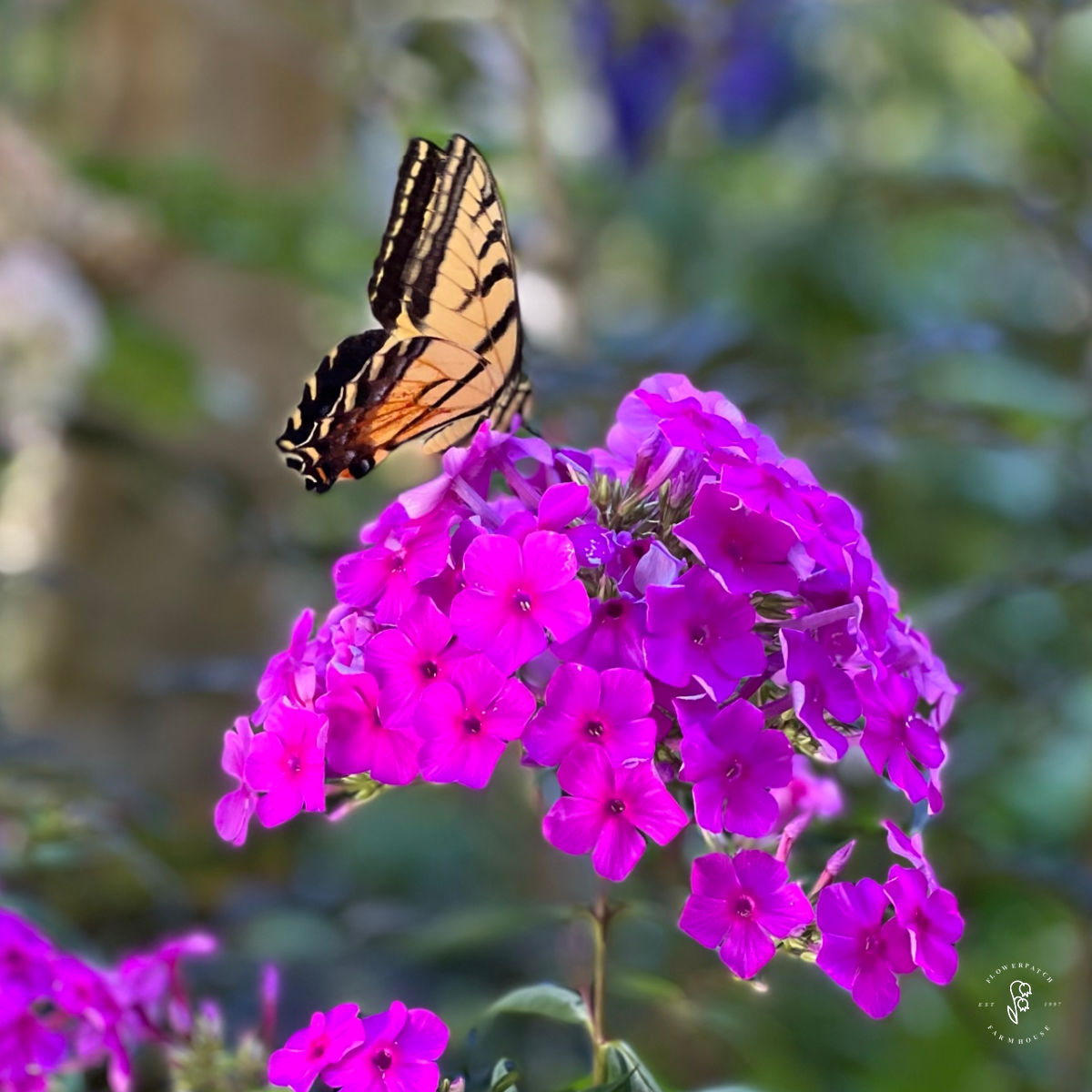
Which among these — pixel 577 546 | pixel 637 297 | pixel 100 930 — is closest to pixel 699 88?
pixel 100 930

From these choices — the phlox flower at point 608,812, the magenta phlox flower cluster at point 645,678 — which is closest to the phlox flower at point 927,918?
the magenta phlox flower cluster at point 645,678

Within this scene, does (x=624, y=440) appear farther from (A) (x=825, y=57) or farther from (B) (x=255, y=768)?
(A) (x=825, y=57)

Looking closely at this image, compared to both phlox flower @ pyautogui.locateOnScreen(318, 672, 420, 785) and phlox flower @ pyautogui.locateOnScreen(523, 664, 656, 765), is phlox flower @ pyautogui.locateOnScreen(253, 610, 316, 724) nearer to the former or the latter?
phlox flower @ pyautogui.locateOnScreen(318, 672, 420, 785)

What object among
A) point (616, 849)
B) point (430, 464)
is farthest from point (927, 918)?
point (430, 464)

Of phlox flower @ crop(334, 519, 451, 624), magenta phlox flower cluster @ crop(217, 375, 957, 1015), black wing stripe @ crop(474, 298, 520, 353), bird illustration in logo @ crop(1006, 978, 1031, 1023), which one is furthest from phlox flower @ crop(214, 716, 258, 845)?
bird illustration in logo @ crop(1006, 978, 1031, 1023)

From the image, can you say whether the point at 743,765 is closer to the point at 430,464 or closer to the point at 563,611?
the point at 563,611
